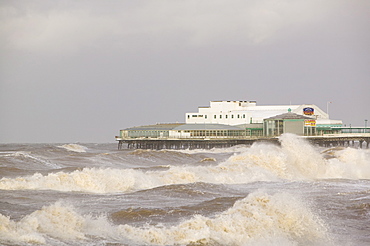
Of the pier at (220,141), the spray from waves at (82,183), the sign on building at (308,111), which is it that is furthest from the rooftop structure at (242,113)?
the spray from waves at (82,183)

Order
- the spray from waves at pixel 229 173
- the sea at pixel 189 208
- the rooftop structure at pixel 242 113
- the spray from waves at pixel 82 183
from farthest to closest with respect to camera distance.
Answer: the rooftop structure at pixel 242 113
the spray from waves at pixel 229 173
the spray from waves at pixel 82 183
the sea at pixel 189 208

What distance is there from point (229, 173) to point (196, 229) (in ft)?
65.4

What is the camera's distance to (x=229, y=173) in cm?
3556

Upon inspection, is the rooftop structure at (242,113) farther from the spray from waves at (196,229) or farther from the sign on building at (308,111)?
the spray from waves at (196,229)

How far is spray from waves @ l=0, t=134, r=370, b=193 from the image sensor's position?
90.9 ft

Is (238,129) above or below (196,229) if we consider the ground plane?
above

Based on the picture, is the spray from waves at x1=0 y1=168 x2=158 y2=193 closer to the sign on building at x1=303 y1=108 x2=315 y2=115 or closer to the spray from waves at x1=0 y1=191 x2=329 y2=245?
the spray from waves at x1=0 y1=191 x2=329 y2=245

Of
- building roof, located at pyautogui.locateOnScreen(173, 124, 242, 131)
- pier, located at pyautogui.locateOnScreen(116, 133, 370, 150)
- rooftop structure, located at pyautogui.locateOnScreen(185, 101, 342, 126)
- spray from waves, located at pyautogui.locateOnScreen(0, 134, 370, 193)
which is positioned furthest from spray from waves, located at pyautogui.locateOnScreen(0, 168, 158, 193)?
rooftop structure, located at pyautogui.locateOnScreen(185, 101, 342, 126)

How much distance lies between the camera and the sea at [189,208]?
15453mm

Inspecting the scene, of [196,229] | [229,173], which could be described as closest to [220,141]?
[229,173]

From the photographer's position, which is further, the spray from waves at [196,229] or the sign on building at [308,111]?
the sign on building at [308,111]

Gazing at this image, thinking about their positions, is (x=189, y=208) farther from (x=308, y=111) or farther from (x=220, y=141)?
(x=308, y=111)

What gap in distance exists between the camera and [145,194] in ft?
84.0

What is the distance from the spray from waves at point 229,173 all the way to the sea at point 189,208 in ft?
0.23
